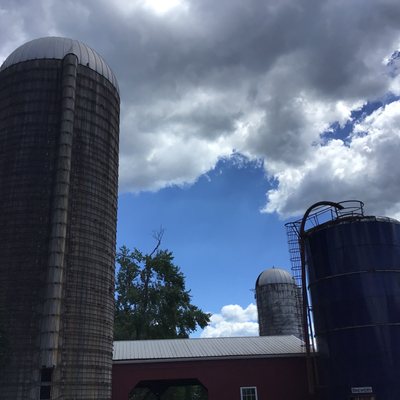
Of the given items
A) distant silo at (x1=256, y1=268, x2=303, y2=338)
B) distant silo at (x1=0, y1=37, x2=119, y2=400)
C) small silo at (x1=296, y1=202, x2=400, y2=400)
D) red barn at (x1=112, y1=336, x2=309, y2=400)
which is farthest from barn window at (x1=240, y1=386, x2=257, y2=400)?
distant silo at (x1=256, y1=268, x2=303, y2=338)

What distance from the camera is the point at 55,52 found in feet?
72.6

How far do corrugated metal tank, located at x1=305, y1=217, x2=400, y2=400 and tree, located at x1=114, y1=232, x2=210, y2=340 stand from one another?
69.3 feet

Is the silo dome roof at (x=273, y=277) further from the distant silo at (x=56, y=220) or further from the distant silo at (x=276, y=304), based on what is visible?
the distant silo at (x=56, y=220)

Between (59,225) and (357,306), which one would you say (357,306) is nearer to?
(357,306)

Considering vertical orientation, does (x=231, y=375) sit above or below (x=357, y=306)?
below

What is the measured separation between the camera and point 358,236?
24.3 metres

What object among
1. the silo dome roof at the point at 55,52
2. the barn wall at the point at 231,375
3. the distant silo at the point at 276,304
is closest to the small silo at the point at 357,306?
the barn wall at the point at 231,375

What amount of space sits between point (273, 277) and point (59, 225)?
126ft

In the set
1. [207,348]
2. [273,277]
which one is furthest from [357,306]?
[273,277]

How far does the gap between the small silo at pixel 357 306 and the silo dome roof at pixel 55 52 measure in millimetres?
15117

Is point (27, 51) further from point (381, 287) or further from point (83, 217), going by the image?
point (381, 287)

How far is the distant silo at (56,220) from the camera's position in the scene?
18250 mm

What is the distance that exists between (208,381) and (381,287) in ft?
35.8

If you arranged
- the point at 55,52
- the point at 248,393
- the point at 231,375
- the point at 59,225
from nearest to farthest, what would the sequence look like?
the point at 59,225 → the point at 55,52 → the point at 248,393 → the point at 231,375
